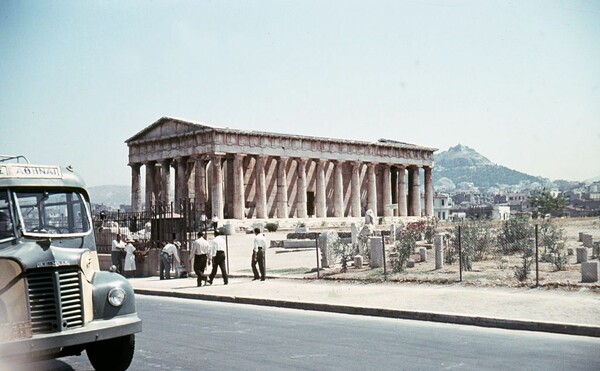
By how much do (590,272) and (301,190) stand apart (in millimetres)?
53442

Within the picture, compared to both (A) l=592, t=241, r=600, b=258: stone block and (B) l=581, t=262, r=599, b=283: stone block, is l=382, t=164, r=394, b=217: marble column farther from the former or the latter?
(B) l=581, t=262, r=599, b=283: stone block

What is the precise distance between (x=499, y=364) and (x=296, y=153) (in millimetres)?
60637

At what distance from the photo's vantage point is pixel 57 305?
25.9ft

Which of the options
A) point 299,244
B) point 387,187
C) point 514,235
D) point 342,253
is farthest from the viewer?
point 387,187

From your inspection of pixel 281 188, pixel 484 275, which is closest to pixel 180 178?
pixel 281 188

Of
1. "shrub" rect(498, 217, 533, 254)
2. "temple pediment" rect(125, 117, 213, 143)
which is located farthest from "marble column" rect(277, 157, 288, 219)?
"shrub" rect(498, 217, 533, 254)

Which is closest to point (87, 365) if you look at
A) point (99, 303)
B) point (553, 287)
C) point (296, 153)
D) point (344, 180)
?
point (99, 303)

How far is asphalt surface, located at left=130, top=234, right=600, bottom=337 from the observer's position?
41.9 feet

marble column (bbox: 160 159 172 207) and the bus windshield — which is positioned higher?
marble column (bbox: 160 159 172 207)

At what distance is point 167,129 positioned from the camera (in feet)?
221

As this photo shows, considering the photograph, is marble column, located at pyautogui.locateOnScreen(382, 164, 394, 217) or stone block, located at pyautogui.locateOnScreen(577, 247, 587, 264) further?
marble column, located at pyautogui.locateOnScreen(382, 164, 394, 217)

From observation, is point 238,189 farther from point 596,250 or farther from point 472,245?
point 596,250

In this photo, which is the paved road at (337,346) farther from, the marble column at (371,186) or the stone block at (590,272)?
the marble column at (371,186)

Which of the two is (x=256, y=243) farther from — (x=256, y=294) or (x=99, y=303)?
(x=99, y=303)
